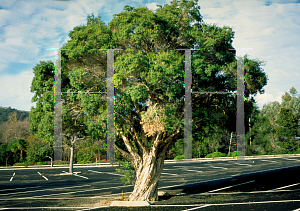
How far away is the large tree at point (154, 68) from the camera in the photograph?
9359 millimetres

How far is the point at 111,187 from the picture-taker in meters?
16.2

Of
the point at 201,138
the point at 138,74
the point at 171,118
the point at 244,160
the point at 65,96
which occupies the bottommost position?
the point at 244,160

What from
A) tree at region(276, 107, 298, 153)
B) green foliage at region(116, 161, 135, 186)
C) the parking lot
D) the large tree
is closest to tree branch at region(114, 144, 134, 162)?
the large tree

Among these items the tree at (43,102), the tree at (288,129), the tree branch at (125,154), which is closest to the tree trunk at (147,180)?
the tree branch at (125,154)

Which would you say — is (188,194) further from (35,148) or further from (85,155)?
(35,148)

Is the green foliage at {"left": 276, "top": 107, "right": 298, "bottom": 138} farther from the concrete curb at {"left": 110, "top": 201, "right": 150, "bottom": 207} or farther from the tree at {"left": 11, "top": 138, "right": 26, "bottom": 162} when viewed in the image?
the tree at {"left": 11, "top": 138, "right": 26, "bottom": 162}

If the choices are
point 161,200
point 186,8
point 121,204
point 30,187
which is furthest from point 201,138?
point 30,187

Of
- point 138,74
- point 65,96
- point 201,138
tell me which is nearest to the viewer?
point 138,74

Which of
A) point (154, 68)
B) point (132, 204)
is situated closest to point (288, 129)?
point (132, 204)

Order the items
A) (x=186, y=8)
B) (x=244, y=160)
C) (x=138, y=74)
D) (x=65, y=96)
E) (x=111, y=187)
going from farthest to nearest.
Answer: (x=244, y=160) < (x=111, y=187) < (x=186, y=8) < (x=65, y=96) < (x=138, y=74)

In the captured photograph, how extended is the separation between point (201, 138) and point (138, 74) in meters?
5.51

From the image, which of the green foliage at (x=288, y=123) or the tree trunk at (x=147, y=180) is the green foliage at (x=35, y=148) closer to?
the tree trunk at (x=147, y=180)

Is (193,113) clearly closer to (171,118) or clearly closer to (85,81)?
(171,118)

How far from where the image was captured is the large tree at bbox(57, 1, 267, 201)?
30.7ft
